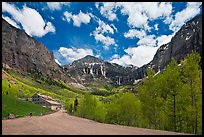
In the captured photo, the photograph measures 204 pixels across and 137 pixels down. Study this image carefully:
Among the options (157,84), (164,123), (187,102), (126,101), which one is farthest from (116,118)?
(187,102)

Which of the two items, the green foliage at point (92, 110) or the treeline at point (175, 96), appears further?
the green foliage at point (92, 110)

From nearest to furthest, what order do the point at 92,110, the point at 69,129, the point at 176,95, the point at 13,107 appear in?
the point at 69,129 < the point at 176,95 < the point at 13,107 < the point at 92,110

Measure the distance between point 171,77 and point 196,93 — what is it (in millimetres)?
3762

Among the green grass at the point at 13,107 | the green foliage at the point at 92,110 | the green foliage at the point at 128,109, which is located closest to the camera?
the green foliage at the point at 128,109

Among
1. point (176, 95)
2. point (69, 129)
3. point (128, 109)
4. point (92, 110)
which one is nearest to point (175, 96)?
point (176, 95)

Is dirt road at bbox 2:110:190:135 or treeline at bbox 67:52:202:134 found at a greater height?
treeline at bbox 67:52:202:134

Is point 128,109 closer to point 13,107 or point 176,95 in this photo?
point 176,95

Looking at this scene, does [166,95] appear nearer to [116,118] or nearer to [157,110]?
[157,110]

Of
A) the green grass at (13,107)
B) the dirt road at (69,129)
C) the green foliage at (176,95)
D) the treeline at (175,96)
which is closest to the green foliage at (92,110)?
the green grass at (13,107)

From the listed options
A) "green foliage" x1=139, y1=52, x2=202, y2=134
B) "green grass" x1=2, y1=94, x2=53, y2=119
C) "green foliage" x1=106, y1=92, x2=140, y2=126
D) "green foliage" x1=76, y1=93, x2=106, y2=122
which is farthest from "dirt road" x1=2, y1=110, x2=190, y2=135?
"green foliage" x1=76, y1=93, x2=106, y2=122

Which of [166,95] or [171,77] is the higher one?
[171,77]

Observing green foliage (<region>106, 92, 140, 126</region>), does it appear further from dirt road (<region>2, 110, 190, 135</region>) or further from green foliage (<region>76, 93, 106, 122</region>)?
dirt road (<region>2, 110, 190, 135</region>)

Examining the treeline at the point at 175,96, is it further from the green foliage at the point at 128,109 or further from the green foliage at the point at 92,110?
the green foliage at the point at 92,110

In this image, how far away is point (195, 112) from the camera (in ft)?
96.2
